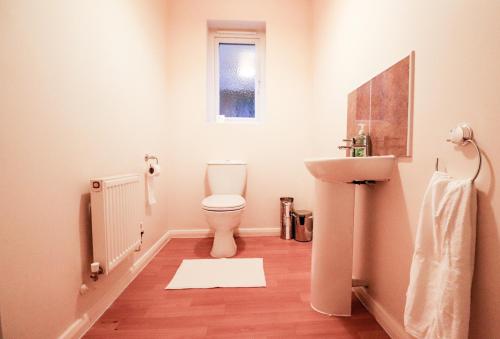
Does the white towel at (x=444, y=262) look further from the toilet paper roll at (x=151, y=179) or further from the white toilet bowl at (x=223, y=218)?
the toilet paper roll at (x=151, y=179)

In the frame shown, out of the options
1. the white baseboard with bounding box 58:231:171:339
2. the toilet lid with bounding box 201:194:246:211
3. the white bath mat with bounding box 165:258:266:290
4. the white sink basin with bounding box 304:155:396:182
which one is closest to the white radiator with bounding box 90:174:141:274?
the white baseboard with bounding box 58:231:171:339

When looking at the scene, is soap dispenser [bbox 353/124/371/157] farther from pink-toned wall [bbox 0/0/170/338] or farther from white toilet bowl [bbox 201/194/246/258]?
pink-toned wall [bbox 0/0/170/338]

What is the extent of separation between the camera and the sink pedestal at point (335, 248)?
45.7 inches

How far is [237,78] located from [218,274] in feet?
6.37

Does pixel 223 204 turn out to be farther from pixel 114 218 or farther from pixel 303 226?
pixel 303 226

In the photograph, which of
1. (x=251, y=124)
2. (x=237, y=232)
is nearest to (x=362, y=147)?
(x=251, y=124)

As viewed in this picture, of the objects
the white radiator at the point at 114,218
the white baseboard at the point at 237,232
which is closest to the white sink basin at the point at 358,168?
the white radiator at the point at 114,218

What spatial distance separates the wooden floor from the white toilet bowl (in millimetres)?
386

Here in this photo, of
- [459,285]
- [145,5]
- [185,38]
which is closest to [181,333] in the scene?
[459,285]

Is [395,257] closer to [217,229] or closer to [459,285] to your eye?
[459,285]

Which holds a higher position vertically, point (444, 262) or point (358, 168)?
point (358, 168)

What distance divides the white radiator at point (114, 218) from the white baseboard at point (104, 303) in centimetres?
21

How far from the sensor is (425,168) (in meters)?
0.87

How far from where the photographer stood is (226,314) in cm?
119
